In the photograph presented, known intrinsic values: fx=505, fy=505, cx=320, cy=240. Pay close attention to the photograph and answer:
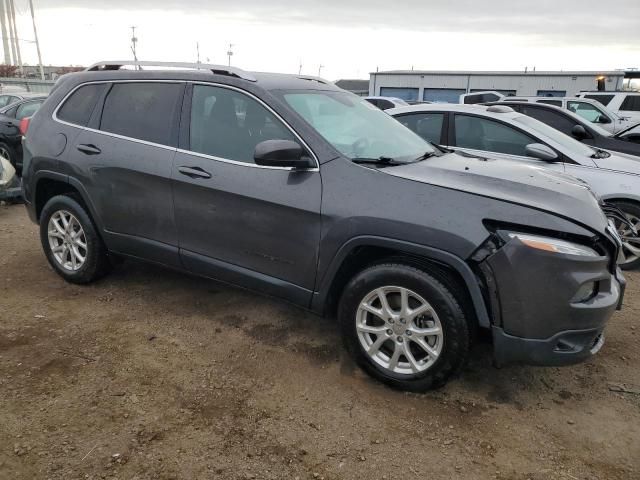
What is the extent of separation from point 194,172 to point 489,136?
3.67 meters

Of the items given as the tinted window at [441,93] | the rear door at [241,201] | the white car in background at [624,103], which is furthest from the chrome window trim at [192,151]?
the tinted window at [441,93]

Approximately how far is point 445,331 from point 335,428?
0.79 meters

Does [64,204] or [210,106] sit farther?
[64,204]

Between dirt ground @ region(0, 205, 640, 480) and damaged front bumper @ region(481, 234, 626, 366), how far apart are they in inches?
17.4

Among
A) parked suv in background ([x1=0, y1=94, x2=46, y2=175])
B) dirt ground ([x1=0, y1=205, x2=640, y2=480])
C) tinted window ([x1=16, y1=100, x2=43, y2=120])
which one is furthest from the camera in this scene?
tinted window ([x1=16, y1=100, x2=43, y2=120])

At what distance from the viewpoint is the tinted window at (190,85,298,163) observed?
10.8ft

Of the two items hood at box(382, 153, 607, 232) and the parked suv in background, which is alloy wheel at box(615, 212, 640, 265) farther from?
the parked suv in background

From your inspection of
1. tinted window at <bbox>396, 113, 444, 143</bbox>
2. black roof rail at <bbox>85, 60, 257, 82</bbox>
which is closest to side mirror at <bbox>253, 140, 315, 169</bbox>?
black roof rail at <bbox>85, 60, 257, 82</bbox>

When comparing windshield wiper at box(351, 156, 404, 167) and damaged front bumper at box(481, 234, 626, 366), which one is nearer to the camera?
damaged front bumper at box(481, 234, 626, 366)

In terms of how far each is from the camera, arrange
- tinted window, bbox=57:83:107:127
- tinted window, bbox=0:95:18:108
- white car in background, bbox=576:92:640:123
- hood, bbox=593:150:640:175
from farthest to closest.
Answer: white car in background, bbox=576:92:640:123 → tinted window, bbox=0:95:18:108 → hood, bbox=593:150:640:175 → tinted window, bbox=57:83:107:127

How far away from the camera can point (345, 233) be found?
2.93 metres

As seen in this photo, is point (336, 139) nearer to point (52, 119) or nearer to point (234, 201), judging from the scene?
point (234, 201)

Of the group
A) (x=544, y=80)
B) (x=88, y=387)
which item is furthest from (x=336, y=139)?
(x=544, y=80)

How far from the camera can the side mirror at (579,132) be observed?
6.62 m
